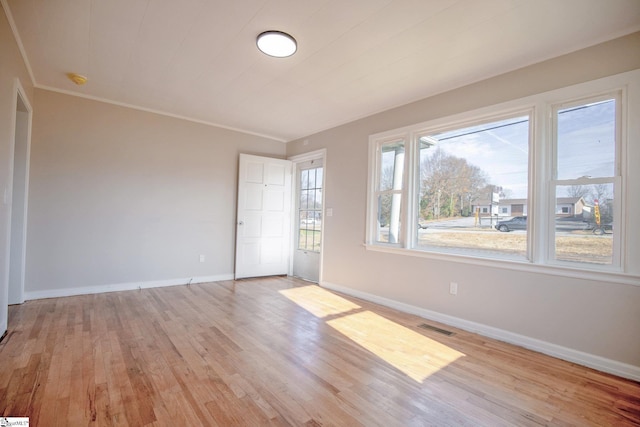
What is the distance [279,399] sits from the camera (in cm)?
177

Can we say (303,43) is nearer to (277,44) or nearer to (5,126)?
(277,44)

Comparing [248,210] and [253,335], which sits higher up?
[248,210]

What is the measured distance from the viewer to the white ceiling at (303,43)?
2.04 m

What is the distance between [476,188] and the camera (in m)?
3.07

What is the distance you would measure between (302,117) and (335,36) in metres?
1.99

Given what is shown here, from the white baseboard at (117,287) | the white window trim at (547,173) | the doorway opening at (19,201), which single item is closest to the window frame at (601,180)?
the white window trim at (547,173)

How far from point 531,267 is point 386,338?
141 centimetres

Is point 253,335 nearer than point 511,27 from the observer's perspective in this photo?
No

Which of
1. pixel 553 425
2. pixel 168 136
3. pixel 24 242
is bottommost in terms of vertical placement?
pixel 553 425

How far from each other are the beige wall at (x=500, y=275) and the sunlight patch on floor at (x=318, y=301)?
315 millimetres

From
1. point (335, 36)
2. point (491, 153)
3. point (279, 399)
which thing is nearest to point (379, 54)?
point (335, 36)

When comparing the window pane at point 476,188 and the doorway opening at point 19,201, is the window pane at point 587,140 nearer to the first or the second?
the window pane at point 476,188

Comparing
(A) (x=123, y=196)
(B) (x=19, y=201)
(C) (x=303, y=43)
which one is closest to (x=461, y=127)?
(C) (x=303, y=43)

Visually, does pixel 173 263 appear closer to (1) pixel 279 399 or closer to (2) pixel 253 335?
(2) pixel 253 335
